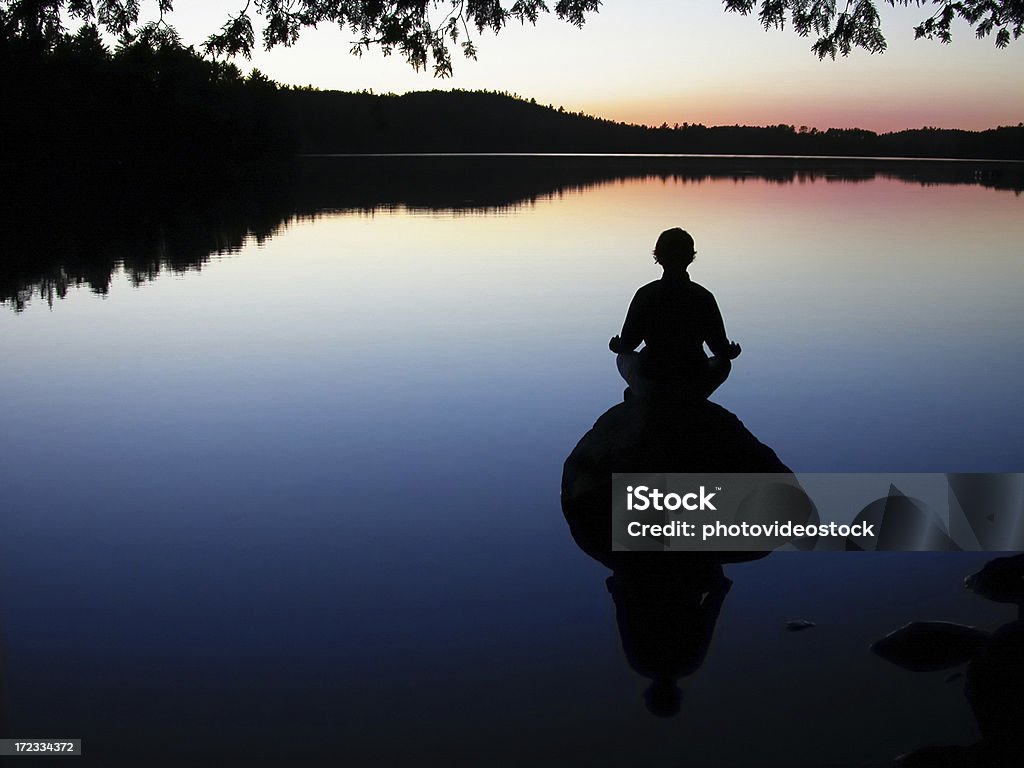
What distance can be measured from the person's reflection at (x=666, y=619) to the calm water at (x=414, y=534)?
12 cm

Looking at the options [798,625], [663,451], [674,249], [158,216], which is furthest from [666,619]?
[158,216]

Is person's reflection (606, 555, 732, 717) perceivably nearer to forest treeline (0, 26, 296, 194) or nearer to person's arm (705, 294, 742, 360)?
person's arm (705, 294, 742, 360)

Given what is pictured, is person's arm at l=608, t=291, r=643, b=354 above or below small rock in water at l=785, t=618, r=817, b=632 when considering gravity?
above

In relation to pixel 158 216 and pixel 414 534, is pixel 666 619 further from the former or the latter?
pixel 158 216

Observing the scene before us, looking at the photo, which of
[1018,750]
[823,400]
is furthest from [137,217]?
[1018,750]

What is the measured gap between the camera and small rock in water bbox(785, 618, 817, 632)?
20.4 ft

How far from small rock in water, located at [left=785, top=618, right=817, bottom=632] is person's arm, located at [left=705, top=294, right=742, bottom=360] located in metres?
2.20

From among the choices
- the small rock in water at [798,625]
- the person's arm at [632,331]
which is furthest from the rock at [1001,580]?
the person's arm at [632,331]

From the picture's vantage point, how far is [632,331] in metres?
7.60

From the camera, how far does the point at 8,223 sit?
42062 millimetres

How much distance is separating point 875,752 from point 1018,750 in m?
0.69

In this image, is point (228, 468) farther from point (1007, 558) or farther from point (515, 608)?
point (1007, 558)
